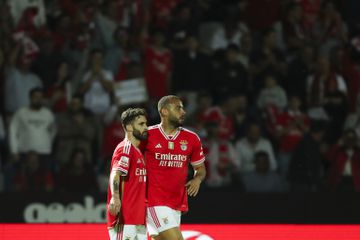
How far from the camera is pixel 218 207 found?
12.7 meters

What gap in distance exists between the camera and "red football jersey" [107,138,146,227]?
25.2 feet

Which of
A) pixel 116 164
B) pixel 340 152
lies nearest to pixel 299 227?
pixel 116 164

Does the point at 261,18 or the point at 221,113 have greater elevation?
the point at 261,18

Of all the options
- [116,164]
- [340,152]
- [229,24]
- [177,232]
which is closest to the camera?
[116,164]

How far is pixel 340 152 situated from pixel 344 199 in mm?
1135

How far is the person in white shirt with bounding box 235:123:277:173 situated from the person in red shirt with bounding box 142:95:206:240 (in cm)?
517

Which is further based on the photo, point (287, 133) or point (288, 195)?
point (287, 133)

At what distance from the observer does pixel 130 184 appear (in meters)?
7.75

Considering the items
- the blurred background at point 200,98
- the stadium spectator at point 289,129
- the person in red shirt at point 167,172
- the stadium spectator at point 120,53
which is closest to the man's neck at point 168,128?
the person in red shirt at point 167,172

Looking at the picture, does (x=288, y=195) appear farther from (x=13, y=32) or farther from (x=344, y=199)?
(x=13, y=32)

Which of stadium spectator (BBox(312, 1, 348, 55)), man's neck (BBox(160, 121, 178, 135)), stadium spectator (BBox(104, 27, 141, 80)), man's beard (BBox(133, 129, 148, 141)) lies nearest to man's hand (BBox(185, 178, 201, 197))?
man's neck (BBox(160, 121, 178, 135))

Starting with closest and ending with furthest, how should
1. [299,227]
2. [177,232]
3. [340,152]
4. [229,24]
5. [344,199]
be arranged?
1. [177,232]
2. [299,227]
3. [344,199]
4. [340,152]
5. [229,24]

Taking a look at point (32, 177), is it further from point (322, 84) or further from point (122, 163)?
point (122, 163)

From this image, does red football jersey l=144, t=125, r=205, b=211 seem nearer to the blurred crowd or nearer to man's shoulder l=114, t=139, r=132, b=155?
man's shoulder l=114, t=139, r=132, b=155
